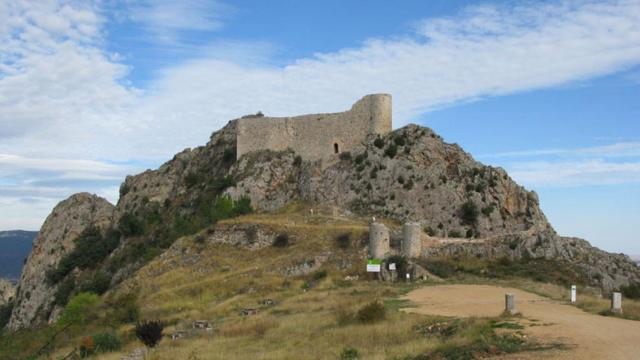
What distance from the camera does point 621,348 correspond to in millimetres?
12922

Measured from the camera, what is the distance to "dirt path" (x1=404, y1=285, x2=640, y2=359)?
12.8m

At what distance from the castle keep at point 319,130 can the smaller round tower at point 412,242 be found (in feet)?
60.9

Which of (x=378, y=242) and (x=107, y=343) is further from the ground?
(x=378, y=242)

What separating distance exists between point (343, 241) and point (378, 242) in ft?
14.8

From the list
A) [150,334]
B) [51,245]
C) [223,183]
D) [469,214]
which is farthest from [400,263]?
[51,245]

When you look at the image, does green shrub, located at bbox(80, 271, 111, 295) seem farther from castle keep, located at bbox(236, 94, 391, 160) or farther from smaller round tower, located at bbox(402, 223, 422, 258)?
smaller round tower, located at bbox(402, 223, 422, 258)

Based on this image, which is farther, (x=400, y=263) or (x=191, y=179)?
(x=191, y=179)

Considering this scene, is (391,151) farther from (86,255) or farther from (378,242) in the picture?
(86,255)

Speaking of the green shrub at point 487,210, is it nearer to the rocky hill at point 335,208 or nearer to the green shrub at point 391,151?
the rocky hill at point 335,208

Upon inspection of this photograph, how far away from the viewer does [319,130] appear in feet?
186

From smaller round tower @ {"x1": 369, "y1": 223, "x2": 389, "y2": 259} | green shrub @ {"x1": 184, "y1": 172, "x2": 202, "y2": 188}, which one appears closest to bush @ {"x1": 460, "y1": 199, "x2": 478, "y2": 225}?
smaller round tower @ {"x1": 369, "y1": 223, "x2": 389, "y2": 259}

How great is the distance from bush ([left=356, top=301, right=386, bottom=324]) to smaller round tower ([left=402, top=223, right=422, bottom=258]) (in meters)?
17.0

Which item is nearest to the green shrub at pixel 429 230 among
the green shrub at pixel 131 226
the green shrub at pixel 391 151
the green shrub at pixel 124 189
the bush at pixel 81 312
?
the green shrub at pixel 391 151

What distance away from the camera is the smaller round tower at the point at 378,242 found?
3738 centimetres
